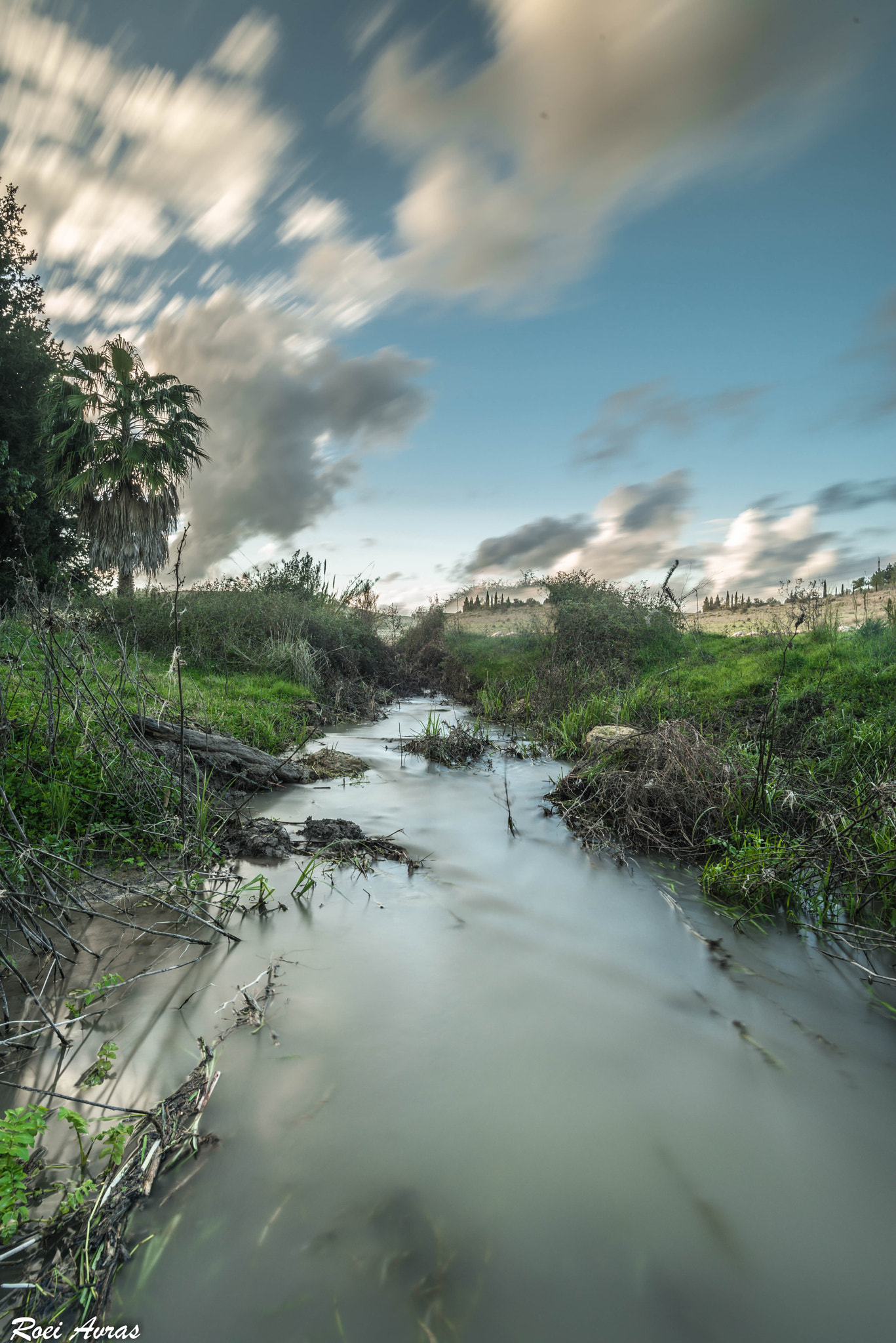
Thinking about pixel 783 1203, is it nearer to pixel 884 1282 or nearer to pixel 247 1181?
pixel 884 1282

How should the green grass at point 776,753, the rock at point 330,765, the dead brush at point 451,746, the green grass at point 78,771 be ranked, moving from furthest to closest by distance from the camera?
the dead brush at point 451,746 → the rock at point 330,765 → the green grass at point 78,771 → the green grass at point 776,753

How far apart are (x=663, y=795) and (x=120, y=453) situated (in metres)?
21.4

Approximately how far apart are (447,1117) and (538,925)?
182 cm

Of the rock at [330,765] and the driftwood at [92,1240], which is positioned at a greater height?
the rock at [330,765]

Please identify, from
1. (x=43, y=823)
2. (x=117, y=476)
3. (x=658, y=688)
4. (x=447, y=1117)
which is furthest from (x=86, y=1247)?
(x=117, y=476)

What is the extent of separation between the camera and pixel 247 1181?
79.4 inches

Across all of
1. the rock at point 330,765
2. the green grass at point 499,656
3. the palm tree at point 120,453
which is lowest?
the rock at point 330,765

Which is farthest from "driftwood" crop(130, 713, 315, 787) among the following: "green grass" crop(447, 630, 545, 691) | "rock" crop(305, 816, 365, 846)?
"green grass" crop(447, 630, 545, 691)

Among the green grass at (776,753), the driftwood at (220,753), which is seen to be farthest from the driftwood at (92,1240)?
the green grass at (776,753)

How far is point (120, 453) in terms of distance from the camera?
20031 mm

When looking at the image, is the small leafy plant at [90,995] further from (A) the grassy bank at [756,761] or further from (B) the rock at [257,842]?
(A) the grassy bank at [756,761]

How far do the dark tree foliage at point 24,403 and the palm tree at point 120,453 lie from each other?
3.32ft

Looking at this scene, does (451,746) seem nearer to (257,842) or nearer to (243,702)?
(243,702)

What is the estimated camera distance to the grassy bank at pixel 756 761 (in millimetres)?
3945
